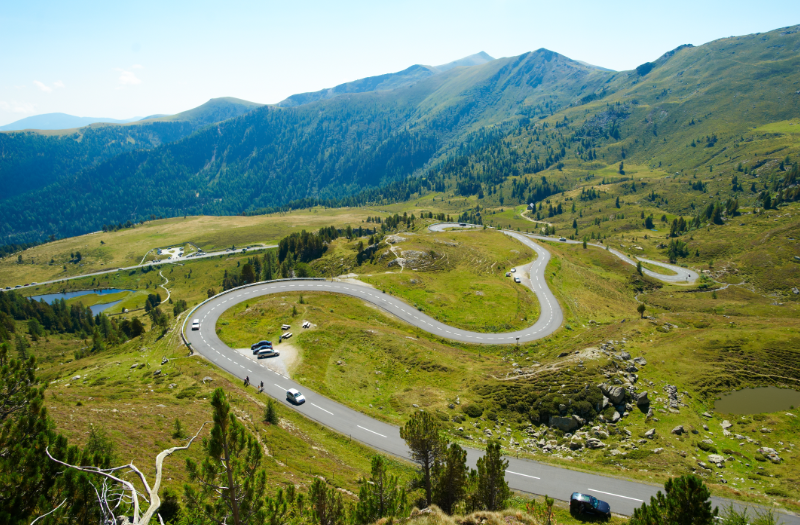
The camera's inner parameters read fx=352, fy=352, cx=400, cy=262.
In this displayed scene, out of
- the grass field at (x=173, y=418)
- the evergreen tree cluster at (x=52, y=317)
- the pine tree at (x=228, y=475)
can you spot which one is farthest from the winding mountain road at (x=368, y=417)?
the evergreen tree cluster at (x=52, y=317)

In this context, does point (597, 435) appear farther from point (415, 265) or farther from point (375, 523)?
point (415, 265)

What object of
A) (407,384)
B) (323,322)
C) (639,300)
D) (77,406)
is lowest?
(639,300)

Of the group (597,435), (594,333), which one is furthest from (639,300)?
(597,435)

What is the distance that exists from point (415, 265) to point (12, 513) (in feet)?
343

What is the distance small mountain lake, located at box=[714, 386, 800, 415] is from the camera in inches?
1613

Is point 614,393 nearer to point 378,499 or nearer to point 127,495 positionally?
point 378,499

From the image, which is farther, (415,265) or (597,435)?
(415,265)

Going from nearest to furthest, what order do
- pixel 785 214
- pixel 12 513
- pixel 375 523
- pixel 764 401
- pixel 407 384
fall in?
pixel 12 513 → pixel 375 523 → pixel 764 401 → pixel 407 384 → pixel 785 214

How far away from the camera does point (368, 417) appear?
43.0m

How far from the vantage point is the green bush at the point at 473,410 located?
4453cm

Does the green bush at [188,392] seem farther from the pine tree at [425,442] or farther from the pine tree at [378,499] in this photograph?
the pine tree at [378,499]

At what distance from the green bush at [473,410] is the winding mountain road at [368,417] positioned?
8086 millimetres

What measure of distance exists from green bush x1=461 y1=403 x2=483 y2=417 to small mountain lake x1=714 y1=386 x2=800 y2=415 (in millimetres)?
27490

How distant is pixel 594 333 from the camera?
2557 inches
